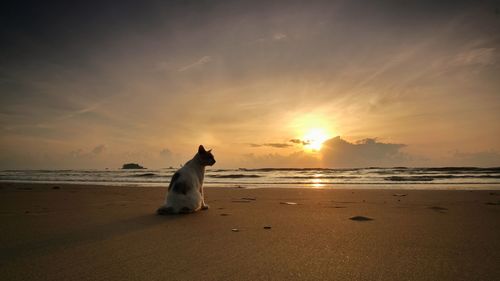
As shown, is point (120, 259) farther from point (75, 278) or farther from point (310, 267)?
point (310, 267)

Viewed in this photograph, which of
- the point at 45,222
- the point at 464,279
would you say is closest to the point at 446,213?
the point at 464,279

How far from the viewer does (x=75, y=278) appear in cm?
253

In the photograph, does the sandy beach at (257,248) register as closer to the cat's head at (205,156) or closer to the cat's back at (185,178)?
the cat's back at (185,178)

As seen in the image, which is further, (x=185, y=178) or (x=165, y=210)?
(x=185, y=178)

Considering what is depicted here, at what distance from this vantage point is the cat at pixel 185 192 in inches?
253

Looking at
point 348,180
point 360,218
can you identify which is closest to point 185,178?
point 360,218

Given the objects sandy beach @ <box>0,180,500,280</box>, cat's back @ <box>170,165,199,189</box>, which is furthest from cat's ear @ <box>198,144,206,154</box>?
sandy beach @ <box>0,180,500,280</box>

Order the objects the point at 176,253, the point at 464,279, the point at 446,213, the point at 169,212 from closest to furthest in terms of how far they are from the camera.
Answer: the point at 464,279
the point at 176,253
the point at 446,213
the point at 169,212

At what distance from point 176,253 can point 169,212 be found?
324 centimetres

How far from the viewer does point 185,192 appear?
6.71 meters

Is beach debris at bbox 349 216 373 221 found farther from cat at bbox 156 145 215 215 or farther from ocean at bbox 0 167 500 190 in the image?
ocean at bbox 0 167 500 190

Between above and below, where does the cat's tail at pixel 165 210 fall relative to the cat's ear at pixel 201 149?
below

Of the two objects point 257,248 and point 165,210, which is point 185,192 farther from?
point 257,248

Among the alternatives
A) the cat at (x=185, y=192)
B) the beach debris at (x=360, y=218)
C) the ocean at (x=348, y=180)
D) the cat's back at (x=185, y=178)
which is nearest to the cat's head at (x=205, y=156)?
the cat at (x=185, y=192)
